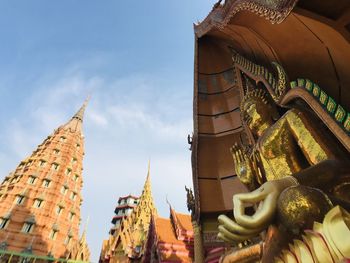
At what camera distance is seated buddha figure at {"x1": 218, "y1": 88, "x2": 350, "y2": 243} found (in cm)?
134

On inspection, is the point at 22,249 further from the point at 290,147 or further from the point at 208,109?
the point at 290,147

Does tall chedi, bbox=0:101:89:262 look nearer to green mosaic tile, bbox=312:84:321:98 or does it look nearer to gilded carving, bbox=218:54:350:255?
gilded carving, bbox=218:54:350:255

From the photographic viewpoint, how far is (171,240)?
1116 centimetres

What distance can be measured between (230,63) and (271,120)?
1730 mm

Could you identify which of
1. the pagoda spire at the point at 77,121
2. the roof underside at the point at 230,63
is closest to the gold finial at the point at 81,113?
the pagoda spire at the point at 77,121

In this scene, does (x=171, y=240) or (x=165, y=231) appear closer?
(x=171, y=240)

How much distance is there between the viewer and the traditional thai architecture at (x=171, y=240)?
34.6 ft

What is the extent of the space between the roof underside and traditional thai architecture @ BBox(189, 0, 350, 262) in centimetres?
1

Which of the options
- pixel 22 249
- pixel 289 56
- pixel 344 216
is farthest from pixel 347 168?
pixel 22 249

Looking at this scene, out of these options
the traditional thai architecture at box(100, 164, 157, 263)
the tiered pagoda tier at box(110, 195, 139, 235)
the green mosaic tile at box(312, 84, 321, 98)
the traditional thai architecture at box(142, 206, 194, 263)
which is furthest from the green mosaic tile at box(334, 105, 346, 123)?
the tiered pagoda tier at box(110, 195, 139, 235)

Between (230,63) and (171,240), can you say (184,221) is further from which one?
(230,63)

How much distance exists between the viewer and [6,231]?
18328 millimetres

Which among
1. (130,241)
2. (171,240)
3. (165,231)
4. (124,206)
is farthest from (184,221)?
(124,206)

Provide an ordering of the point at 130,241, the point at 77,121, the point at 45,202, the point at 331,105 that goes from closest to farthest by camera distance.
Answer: the point at 331,105 → the point at 130,241 → the point at 45,202 → the point at 77,121
